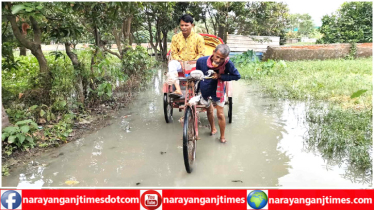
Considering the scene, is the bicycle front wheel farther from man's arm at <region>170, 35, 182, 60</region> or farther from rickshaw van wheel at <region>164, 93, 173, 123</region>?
man's arm at <region>170, 35, 182, 60</region>

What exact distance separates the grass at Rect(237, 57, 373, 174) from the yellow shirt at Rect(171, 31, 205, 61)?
2240mm

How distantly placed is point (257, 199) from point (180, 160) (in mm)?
1392

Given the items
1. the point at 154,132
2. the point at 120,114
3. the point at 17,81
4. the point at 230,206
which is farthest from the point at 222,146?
the point at 17,81

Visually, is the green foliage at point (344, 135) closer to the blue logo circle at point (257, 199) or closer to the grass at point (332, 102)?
the grass at point (332, 102)

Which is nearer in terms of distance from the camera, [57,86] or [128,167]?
[128,167]

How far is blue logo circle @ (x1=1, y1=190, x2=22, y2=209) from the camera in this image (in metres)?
2.35

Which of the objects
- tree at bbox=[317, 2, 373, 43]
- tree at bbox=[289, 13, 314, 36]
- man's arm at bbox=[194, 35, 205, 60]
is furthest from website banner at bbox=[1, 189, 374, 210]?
tree at bbox=[289, 13, 314, 36]

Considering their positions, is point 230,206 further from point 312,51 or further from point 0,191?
point 312,51

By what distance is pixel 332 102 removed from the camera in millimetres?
5738

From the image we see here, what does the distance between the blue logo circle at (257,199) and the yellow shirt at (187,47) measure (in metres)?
2.99

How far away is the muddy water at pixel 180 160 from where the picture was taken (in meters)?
3.02

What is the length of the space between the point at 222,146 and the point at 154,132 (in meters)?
1.22

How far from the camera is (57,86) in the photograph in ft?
16.0

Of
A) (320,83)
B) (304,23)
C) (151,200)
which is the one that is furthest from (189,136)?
(304,23)
